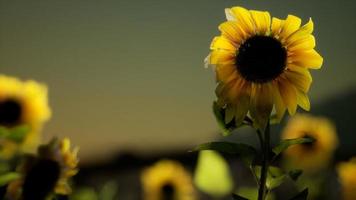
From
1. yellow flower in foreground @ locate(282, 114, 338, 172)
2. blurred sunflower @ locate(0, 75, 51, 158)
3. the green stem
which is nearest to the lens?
the green stem

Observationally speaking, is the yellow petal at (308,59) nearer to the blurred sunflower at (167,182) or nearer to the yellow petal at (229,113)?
the yellow petal at (229,113)

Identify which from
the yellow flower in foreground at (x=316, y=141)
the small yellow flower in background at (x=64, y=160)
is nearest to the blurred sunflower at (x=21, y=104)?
the small yellow flower in background at (x=64, y=160)

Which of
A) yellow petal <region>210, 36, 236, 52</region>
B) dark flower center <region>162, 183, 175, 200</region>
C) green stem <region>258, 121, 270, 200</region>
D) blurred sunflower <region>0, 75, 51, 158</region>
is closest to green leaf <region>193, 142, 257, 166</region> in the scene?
green stem <region>258, 121, 270, 200</region>

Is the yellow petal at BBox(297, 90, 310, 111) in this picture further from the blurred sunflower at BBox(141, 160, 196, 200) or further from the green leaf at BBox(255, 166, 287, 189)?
the blurred sunflower at BBox(141, 160, 196, 200)

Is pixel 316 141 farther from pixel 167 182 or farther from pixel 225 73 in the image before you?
pixel 225 73

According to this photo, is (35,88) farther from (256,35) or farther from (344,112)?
(344,112)

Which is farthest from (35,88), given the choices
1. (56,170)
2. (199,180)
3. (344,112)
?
(344,112)

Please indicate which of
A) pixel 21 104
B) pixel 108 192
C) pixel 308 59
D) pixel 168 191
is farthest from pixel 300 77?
pixel 168 191
